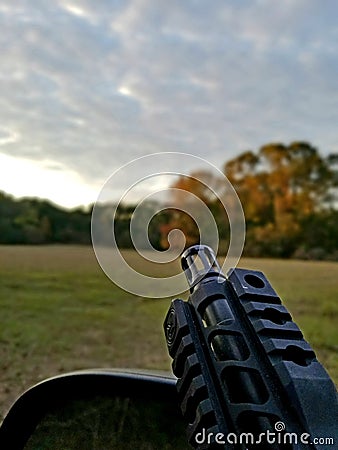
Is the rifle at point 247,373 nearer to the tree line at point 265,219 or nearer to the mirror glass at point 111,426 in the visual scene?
the mirror glass at point 111,426

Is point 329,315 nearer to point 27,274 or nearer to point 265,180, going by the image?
point 265,180

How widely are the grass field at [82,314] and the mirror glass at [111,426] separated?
0.67 meters

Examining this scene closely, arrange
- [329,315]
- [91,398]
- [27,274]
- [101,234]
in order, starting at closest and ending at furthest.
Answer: [91,398], [101,234], [329,315], [27,274]

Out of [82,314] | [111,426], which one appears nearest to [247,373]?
[111,426]

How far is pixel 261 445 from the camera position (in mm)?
428

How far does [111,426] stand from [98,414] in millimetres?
25

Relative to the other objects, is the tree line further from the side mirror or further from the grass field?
the side mirror

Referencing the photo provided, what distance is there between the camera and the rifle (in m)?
0.42

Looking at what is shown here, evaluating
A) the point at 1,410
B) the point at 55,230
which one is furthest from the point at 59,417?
the point at 55,230

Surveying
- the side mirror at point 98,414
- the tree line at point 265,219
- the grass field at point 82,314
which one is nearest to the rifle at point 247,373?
the side mirror at point 98,414

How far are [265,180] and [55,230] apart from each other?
5.19ft

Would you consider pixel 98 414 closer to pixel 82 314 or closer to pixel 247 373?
pixel 247 373

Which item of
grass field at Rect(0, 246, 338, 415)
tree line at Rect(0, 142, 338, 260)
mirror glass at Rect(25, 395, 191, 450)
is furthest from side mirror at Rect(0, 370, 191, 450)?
tree line at Rect(0, 142, 338, 260)

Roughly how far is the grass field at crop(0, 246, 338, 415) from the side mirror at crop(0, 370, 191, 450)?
2.11ft
